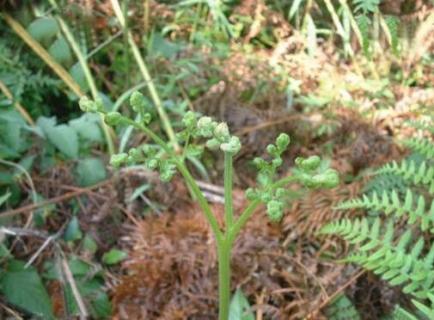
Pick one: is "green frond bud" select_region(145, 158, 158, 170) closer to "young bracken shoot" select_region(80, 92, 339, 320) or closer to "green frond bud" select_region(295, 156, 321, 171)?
"young bracken shoot" select_region(80, 92, 339, 320)

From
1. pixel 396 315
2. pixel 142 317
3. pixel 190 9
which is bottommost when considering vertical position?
pixel 142 317

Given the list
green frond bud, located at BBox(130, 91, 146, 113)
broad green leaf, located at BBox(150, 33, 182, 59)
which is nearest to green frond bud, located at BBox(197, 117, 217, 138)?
green frond bud, located at BBox(130, 91, 146, 113)

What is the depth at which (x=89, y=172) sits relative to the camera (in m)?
1.64

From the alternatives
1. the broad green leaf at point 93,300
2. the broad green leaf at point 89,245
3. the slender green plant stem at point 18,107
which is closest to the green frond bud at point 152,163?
the broad green leaf at point 93,300

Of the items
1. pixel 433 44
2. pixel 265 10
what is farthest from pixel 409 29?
pixel 265 10

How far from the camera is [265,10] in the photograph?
6.58ft

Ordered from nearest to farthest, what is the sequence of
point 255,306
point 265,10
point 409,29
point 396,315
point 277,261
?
point 396,315, point 255,306, point 277,261, point 409,29, point 265,10

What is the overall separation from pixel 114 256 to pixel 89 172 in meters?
0.25

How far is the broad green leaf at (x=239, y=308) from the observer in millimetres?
1235

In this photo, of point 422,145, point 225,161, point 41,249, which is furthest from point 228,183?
point 41,249

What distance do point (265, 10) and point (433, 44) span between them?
1.64 ft

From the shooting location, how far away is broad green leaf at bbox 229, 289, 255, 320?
124cm

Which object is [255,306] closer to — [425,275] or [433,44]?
[425,275]

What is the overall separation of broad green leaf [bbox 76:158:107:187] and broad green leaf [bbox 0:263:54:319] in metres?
0.32
